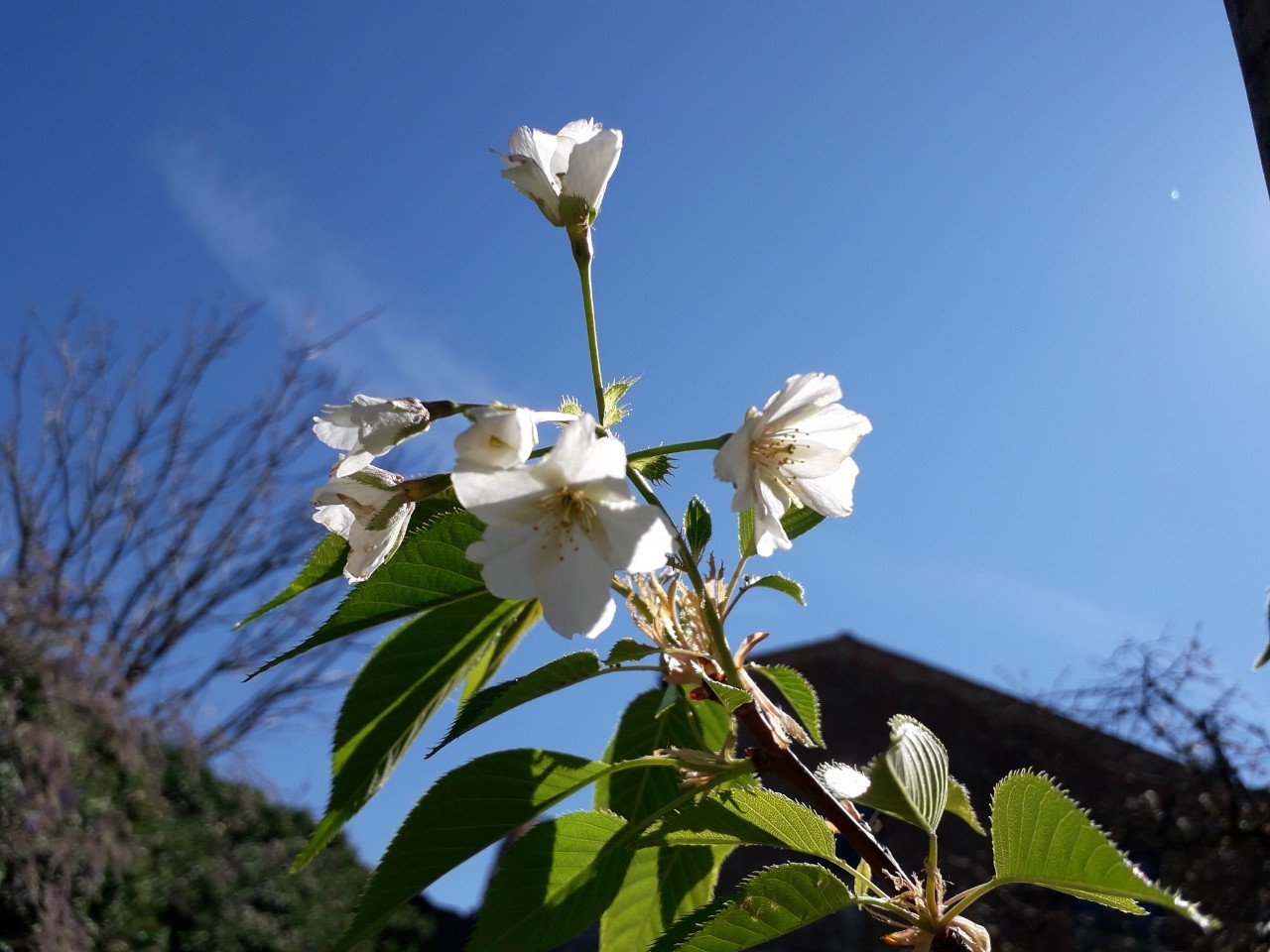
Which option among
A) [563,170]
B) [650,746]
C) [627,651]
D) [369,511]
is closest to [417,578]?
[369,511]

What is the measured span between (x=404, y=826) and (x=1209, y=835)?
4.34 m

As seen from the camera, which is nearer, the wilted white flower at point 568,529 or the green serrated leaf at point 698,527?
the wilted white flower at point 568,529

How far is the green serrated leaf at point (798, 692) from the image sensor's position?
34.0 inches

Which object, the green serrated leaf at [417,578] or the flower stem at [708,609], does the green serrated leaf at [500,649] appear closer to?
the green serrated leaf at [417,578]

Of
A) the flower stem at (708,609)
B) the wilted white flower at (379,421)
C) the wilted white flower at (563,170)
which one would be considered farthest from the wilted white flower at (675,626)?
the wilted white flower at (563,170)

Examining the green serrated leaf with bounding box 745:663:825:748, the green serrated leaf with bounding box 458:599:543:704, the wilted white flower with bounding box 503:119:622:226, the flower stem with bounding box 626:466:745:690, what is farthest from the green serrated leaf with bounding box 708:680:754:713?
the wilted white flower with bounding box 503:119:622:226

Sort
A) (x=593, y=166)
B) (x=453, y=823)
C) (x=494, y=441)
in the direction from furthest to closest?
(x=593, y=166) < (x=453, y=823) < (x=494, y=441)

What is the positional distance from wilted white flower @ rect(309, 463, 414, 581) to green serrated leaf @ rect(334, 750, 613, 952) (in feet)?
0.62

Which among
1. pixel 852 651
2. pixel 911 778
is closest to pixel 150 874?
pixel 852 651

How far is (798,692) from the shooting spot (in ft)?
2.90

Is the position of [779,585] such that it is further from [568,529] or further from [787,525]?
[568,529]

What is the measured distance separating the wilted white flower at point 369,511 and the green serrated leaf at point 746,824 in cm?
31

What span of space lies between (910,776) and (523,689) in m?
0.31

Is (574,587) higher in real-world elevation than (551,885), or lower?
higher
